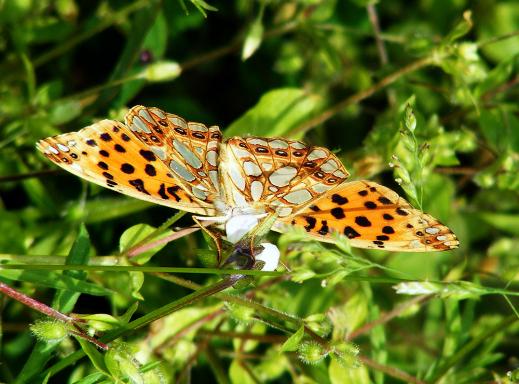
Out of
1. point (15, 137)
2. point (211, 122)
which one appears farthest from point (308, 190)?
point (211, 122)

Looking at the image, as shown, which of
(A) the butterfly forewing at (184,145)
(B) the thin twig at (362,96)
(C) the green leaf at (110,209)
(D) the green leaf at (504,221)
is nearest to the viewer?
(A) the butterfly forewing at (184,145)

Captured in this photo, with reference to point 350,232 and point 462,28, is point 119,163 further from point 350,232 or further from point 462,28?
point 462,28

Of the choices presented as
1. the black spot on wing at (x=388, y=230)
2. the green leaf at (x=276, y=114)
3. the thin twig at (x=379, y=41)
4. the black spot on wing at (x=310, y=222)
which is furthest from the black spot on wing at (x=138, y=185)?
the thin twig at (x=379, y=41)

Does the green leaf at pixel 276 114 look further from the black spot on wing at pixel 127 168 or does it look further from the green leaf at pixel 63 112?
the black spot on wing at pixel 127 168

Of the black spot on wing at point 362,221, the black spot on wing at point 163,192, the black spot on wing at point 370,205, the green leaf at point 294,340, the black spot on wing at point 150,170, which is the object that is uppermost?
the black spot on wing at point 150,170

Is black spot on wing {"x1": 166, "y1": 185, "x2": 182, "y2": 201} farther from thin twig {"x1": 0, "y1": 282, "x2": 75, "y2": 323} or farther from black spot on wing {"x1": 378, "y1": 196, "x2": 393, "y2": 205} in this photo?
black spot on wing {"x1": 378, "y1": 196, "x2": 393, "y2": 205}

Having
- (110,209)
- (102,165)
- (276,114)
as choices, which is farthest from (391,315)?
(102,165)

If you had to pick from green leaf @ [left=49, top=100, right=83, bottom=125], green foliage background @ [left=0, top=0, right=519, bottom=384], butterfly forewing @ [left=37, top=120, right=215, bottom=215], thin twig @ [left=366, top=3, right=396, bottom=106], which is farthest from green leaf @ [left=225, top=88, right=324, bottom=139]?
butterfly forewing @ [left=37, top=120, right=215, bottom=215]

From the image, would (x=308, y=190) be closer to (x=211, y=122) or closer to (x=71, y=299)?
(x=71, y=299)
